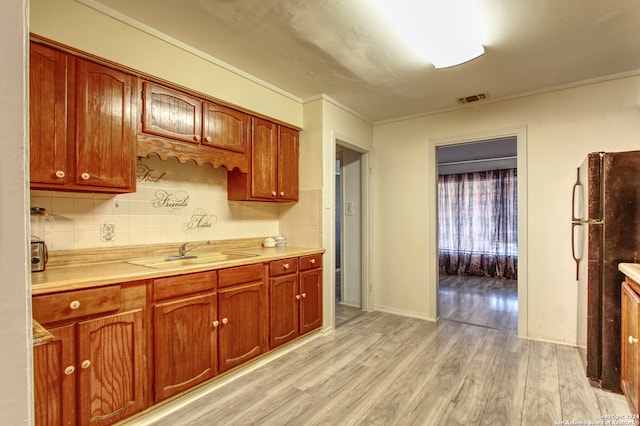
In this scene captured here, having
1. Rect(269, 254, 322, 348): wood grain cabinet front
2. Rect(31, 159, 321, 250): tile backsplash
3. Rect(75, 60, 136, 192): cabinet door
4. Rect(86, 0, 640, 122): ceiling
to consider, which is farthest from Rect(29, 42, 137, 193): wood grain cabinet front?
Rect(269, 254, 322, 348): wood grain cabinet front

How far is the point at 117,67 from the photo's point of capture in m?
1.93

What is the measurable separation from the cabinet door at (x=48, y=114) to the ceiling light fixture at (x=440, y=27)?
1.83 metres

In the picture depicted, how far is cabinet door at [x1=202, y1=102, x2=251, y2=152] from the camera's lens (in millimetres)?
2459

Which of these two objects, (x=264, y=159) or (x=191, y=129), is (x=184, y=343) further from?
(x=264, y=159)

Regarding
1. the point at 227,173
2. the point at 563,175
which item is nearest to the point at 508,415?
the point at 563,175

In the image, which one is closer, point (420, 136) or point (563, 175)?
point (563, 175)

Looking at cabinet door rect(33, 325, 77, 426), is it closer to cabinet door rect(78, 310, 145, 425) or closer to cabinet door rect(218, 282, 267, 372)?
cabinet door rect(78, 310, 145, 425)

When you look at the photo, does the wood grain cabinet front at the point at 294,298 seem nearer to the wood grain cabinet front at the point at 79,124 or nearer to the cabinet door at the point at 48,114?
the wood grain cabinet front at the point at 79,124

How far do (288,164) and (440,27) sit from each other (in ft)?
5.77

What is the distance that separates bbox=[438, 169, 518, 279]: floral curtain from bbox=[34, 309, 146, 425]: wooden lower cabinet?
5.27m

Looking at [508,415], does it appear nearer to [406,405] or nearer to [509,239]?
[406,405]

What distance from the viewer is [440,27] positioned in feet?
6.89

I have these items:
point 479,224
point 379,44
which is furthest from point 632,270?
point 479,224

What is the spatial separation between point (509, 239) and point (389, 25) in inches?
203
